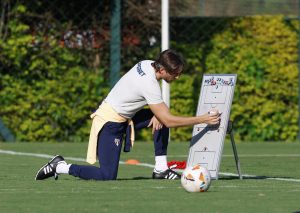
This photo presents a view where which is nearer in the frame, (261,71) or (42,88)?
(42,88)

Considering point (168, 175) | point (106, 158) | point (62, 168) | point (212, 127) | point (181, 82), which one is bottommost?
point (168, 175)

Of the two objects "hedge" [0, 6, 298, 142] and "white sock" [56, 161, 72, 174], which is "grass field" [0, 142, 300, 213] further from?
"hedge" [0, 6, 298, 142]

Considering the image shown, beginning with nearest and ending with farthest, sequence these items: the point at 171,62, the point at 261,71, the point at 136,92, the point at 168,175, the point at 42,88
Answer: the point at 171,62
the point at 136,92
the point at 168,175
the point at 42,88
the point at 261,71

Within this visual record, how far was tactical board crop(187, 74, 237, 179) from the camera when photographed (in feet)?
36.2

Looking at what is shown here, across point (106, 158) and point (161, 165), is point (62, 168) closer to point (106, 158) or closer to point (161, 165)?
point (106, 158)

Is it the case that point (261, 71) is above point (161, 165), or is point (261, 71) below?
above

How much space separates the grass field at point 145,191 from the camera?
832 cm

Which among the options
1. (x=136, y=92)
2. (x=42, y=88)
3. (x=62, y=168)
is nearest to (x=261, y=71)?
(x=42, y=88)

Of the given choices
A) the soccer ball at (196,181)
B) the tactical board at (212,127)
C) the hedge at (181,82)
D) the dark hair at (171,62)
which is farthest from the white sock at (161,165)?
the hedge at (181,82)

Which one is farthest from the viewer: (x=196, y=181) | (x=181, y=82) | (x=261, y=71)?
(x=261, y=71)

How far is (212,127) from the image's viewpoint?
11.1 metres

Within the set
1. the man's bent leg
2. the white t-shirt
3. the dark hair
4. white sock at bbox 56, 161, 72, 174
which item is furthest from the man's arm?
white sock at bbox 56, 161, 72, 174

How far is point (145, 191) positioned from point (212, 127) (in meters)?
1.65

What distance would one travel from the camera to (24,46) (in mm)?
18984
